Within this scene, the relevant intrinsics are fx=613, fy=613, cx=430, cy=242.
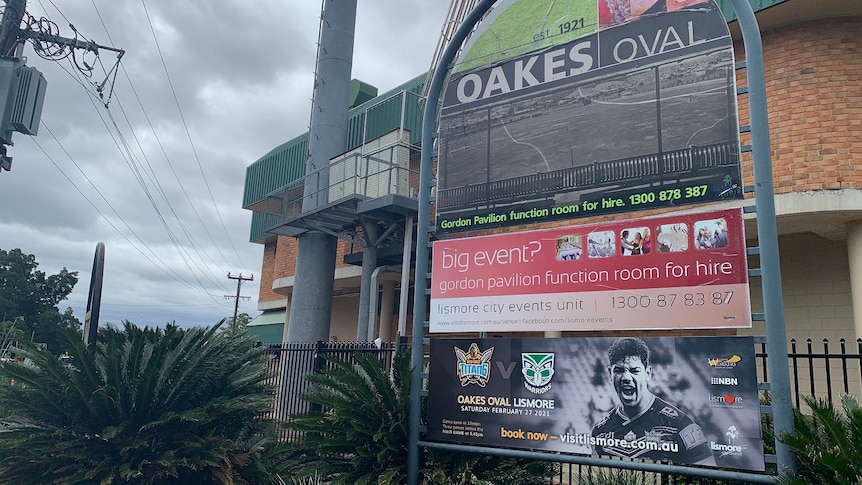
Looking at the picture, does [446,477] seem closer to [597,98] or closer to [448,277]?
[448,277]

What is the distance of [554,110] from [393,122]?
43.6 ft

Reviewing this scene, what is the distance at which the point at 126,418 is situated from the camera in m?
7.01

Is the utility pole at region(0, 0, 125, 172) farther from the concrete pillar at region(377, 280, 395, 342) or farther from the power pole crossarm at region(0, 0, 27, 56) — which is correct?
the concrete pillar at region(377, 280, 395, 342)

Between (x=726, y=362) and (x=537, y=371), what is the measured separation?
1825 millimetres

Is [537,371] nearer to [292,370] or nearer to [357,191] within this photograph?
[292,370]

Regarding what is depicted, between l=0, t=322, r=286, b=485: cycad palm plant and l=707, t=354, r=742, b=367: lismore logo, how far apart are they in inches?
202

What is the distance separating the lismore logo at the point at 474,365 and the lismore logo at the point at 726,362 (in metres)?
2.24

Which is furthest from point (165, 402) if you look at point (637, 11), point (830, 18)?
point (830, 18)

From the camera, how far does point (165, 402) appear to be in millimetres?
7148

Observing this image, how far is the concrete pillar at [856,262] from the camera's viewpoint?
11.0 metres

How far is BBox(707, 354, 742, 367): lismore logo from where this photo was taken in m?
5.32

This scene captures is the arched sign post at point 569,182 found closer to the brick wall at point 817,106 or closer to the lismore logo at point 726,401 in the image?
the lismore logo at point 726,401

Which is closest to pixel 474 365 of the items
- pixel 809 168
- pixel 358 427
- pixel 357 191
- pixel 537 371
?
pixel 537 371

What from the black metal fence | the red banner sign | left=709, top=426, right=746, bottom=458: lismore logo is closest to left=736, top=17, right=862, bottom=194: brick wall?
the red banner sign
